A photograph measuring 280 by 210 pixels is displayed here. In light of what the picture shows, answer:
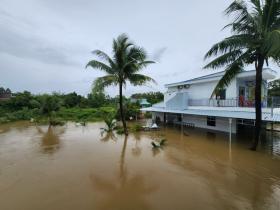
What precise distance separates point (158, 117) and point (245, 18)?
18.4m

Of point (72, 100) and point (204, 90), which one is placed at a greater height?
point (204, 90)

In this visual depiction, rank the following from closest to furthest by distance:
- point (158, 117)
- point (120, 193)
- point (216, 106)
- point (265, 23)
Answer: point (120, 193) < point (265, 23) < point (216, 106) < point (158, 117)

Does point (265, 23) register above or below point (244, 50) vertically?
above

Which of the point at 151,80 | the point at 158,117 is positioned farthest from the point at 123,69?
the point at 158,117

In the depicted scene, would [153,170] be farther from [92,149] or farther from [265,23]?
[265,23]

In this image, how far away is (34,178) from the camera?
745 cm

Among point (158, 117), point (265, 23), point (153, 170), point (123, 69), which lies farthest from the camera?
point (158, 117)

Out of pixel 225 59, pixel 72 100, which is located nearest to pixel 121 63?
pixel 225 59

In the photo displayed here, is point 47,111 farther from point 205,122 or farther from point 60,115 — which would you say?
point 205,122

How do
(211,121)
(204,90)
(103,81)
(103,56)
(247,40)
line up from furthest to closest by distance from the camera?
(204,90)
(211,121)
(103,81)
(103,56)
(247,40)

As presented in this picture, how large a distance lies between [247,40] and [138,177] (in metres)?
8.67

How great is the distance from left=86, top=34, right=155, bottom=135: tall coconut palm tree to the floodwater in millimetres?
5383

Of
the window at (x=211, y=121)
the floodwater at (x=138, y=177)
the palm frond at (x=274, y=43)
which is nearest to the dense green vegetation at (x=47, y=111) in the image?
the window at (x=211, y=121)

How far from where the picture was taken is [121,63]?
1491cm
